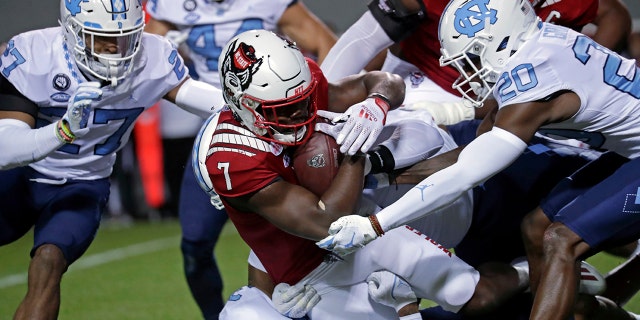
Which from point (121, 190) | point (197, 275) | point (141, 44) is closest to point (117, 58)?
point (141, 44)

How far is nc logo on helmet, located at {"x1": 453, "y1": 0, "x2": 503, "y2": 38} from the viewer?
3611 millimetres

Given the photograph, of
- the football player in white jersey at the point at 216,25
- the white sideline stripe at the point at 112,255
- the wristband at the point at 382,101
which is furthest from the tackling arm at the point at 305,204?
the white sideline stripe at the point at 112,255

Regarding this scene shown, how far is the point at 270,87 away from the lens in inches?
134

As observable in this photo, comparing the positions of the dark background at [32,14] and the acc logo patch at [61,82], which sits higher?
the acc logo patch at [61,82]

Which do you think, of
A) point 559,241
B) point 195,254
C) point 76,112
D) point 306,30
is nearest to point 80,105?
point 76,112

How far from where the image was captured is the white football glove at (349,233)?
3297 millimetres

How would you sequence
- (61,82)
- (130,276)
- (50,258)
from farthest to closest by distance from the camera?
(130,276) < (61,82) < (50,258)

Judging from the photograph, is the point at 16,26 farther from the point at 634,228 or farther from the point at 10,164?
the point at 634,228

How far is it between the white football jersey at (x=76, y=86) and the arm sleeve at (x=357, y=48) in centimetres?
72

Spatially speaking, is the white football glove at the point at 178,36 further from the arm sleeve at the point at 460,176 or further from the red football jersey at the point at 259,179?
the arm sleeve at the point at 460,176

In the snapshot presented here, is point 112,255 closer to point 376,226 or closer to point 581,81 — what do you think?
point 376,226

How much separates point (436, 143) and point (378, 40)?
3.36 feet

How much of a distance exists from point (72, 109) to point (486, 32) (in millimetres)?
1684

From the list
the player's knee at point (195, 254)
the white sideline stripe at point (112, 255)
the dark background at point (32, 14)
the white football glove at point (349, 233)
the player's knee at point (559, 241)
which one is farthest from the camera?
the dark background at point (32, 14)
